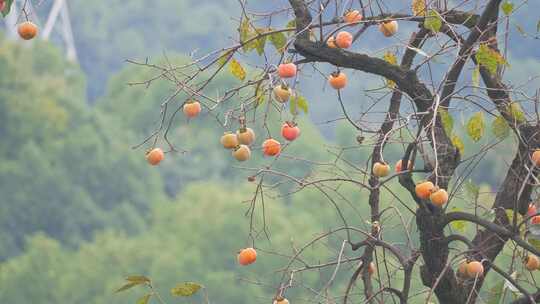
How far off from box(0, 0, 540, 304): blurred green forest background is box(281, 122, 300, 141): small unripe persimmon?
60.2ft

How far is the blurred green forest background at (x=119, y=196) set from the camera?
27.2 metres

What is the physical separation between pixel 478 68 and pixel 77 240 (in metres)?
28.8

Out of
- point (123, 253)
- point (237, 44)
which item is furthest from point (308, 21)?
point (123, 253)

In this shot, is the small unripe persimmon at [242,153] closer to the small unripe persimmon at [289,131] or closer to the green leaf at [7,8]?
the small unripe persimmon at [289,131]

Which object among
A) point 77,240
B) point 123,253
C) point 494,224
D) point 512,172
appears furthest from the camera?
point 77,240

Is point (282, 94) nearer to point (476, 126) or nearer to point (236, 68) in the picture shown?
point (236, 68)

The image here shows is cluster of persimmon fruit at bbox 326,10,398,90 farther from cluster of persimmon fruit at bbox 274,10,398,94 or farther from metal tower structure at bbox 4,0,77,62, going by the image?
metal tower structure at bbox 4,0,77,62

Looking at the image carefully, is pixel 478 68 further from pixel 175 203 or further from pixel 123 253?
pixel 175 203

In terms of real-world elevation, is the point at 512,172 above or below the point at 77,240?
below

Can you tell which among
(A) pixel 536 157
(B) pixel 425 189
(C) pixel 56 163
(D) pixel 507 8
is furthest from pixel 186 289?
(C) pixel 56 163

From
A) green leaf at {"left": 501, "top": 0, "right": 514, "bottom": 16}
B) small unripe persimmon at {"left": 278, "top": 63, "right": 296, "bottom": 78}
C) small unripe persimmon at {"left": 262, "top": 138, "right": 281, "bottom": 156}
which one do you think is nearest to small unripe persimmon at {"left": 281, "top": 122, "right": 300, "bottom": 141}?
small unripe persimmon at {"left": 262, "top": 138, "right": 281, "bottom": 156}

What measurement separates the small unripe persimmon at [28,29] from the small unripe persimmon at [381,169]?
85cm

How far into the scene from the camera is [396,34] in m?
3.00

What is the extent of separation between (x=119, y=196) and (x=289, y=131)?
31404 millimetres
